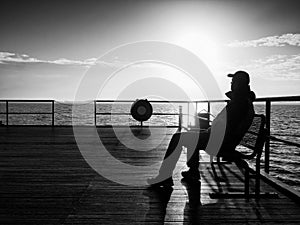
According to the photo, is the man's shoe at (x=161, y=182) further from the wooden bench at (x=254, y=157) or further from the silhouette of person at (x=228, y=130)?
the wooden bench at (x=254, y=157)

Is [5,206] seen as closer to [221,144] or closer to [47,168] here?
[47,168]

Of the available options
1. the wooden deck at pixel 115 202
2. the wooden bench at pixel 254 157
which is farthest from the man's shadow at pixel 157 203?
the wooden bench at pixel 254 157

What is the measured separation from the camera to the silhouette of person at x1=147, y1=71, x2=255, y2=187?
308cm

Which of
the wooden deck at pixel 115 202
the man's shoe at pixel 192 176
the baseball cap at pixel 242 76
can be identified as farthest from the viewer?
the man's shoe at pixel 192 176

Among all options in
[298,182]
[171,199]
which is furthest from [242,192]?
[298,182]

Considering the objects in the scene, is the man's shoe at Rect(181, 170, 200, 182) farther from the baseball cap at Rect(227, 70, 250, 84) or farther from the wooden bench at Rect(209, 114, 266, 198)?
the baseball cap at Rect(227, 70, 250, 84)

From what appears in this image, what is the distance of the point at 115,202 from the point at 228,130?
1374mm

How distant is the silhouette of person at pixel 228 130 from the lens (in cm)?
308

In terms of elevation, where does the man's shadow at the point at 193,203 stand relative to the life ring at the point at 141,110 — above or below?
below

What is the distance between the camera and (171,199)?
3105 millimetres

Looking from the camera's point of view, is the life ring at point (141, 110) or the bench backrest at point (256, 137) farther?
the life ring at point (141, 110)

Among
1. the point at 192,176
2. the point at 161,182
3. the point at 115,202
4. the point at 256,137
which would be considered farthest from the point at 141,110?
the point at 115,202

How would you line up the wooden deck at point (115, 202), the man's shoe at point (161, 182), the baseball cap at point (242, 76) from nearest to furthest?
the wooden deck at point (115, 202) < the baseball cap at point (242, 76) < the man's shoe at point (161, 182)

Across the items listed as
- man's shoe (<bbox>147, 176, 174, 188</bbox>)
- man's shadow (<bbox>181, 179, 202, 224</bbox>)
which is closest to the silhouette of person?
man's shoe (<bbox>147, 176, 174, 188</bbox>)
